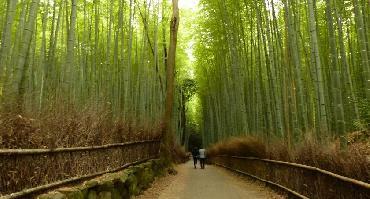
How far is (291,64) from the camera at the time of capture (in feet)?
33.9

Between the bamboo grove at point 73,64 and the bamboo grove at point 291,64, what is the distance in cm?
304

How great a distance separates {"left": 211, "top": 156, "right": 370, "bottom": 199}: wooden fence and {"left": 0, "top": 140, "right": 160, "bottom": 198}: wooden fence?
9.95 ft

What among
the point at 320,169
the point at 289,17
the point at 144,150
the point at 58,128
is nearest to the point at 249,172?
the point at 144,150

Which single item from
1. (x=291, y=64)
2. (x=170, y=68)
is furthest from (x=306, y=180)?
(x=170, y=68)

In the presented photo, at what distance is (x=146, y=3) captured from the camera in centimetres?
1558

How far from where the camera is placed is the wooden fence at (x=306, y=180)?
12.3 ft

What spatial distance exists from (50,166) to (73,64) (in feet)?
11.8

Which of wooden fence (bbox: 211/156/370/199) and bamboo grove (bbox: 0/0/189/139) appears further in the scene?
bamboo grove (bbox: 0/0/189/139)

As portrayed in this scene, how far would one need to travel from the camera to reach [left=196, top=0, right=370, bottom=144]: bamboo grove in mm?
7656

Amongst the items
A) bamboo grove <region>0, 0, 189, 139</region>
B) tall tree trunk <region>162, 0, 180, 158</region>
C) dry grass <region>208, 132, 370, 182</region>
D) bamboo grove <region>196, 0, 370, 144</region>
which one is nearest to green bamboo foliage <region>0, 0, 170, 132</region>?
bamboo grove <region>0, 0, 189, 139</region>

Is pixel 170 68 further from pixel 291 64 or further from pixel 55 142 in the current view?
pixel 55 142

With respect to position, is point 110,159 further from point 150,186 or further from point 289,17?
point 289,17

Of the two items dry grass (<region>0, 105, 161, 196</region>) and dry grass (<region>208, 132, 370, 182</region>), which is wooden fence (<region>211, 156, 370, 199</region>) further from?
dry grass (<region>0, 105, 161, 196</region>)

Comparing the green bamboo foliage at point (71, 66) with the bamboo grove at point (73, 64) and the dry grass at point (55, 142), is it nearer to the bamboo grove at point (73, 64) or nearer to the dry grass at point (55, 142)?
the bamboo grove at point (73, 64)
